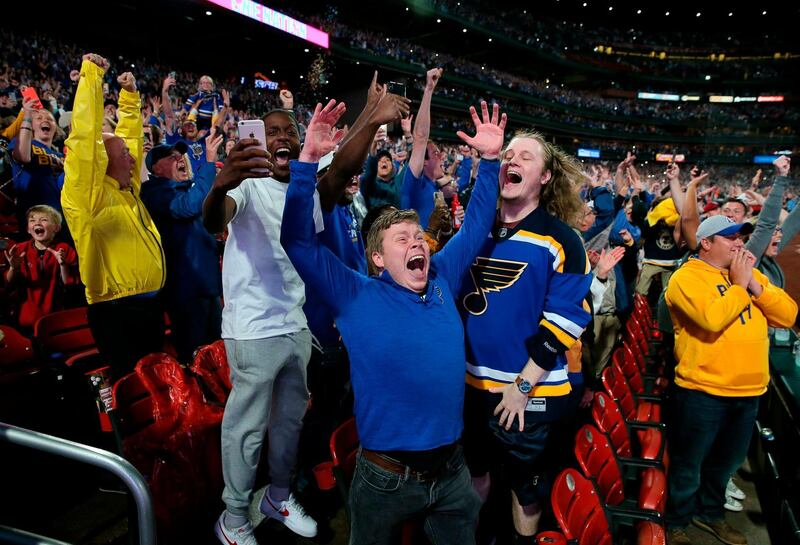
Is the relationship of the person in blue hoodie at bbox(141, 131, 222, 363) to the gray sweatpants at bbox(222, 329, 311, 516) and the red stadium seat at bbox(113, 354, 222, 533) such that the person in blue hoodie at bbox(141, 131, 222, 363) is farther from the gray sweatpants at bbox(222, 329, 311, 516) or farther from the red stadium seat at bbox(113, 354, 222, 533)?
the gray sweatpants at bbox(222, 329, 311, 516)

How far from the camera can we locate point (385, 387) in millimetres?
1591

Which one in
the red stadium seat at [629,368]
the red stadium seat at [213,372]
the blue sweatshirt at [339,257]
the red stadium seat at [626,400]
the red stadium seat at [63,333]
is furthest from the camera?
the red stadium seat at [629,368]

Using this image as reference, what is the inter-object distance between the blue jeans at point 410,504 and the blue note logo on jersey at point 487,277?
0.63m

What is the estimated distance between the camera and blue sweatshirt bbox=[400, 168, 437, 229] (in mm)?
3303

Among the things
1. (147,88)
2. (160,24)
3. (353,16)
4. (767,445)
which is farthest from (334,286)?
(353,16)

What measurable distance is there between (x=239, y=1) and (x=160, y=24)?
4.44 metres

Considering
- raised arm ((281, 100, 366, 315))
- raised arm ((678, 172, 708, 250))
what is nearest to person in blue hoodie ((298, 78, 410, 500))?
raised arm ((281, 100, 366, 315))

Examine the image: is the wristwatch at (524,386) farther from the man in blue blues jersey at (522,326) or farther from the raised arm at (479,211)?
the raised arm at (479,211)

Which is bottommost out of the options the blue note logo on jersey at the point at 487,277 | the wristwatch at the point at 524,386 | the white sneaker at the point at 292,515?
the white sneaker at the point at 292,515

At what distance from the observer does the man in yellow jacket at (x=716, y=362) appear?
2578 mm

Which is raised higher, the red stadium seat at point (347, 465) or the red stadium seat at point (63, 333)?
the red stadium seat at point (347, 465)

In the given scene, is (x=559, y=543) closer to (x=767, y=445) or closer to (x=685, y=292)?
(x=685, y=292)

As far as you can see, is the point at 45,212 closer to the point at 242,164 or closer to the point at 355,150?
the point at 242,164

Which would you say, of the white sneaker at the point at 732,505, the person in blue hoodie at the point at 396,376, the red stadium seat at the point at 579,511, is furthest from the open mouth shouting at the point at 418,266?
the white sneaker at the point at 732,505
